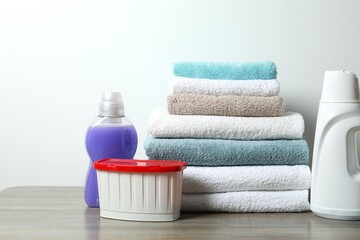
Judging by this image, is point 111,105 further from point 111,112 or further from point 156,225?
point 156,225

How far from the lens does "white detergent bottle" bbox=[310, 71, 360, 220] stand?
0.87 metres

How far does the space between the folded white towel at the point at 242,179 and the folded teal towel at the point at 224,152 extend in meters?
0.01

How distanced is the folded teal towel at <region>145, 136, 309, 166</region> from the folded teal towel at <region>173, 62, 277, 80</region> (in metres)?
0.16

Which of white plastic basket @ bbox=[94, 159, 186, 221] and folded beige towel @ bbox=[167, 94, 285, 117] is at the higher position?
folded beige towel @ bbox=[167, 94, 285, 117]

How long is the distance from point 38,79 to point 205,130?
18.9 inches

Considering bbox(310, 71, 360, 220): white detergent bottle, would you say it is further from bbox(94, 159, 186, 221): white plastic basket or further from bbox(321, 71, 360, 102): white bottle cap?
bbox(94, 159, 186, 221): white plastic basket

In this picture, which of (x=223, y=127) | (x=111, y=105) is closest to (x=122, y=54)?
(x=111, y=105)

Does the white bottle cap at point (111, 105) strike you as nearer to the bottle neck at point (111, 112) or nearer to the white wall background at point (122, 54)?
the bottle neck at point (111, 112)

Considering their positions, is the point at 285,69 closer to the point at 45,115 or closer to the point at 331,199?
the point at 331,199

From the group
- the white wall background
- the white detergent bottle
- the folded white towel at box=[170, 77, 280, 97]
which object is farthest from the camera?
the white wall background

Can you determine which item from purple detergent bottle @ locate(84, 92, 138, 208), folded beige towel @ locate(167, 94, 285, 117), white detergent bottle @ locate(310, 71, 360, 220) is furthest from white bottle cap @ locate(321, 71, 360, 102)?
purple detergent bottle @ locate(84, 92, 138, 208)

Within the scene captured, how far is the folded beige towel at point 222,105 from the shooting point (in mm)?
948

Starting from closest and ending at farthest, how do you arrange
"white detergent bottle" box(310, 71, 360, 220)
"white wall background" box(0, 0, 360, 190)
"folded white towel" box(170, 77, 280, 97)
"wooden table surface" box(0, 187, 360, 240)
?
1. "wooden table surface" box(0, 187, 360, 240)
2. "white detergent bottle" box(310, 71, 360, 220)
3. "folded white towel" box(170, 77, 280, 97)
4. "white wall background" box(0, 0, 360, 190)

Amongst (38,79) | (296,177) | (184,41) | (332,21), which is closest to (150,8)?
(184,41)
